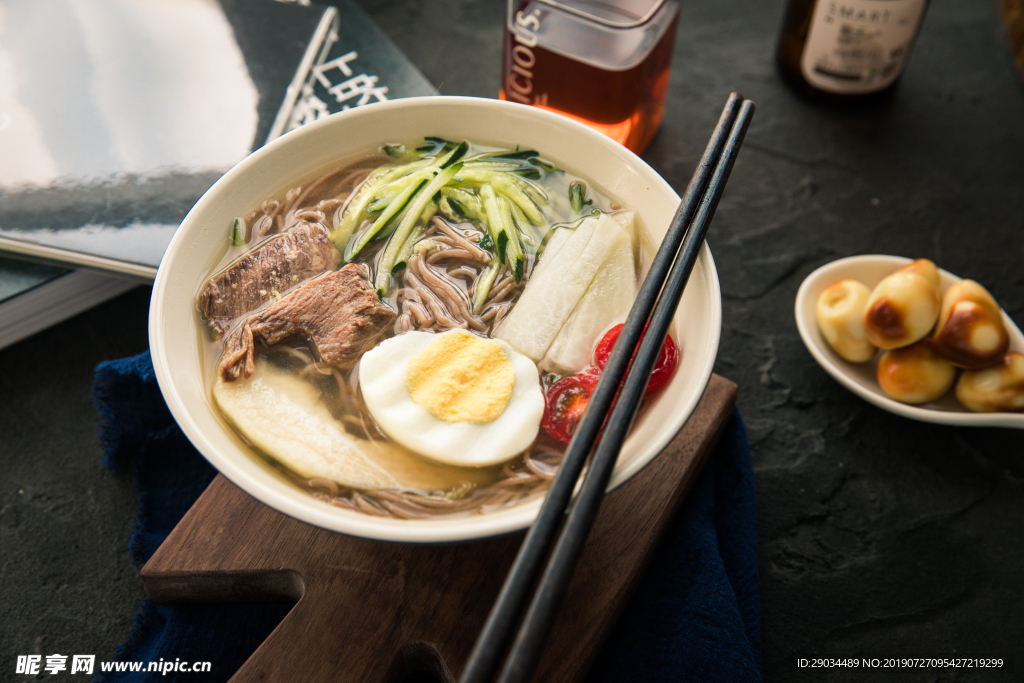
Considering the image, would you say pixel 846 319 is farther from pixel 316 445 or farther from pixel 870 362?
pixel 316 445

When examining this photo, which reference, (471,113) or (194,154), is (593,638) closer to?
(471,113)

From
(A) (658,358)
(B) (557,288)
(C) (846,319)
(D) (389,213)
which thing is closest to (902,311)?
(C) (846,319)

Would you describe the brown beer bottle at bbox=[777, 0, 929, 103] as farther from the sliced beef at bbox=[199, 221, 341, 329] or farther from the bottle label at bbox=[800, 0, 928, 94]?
the sliced beef at bbox=[199, 221, 341, 329]

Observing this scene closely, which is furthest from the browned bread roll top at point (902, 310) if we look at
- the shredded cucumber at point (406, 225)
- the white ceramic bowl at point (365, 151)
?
the shredded cucumber at point (406, 225)

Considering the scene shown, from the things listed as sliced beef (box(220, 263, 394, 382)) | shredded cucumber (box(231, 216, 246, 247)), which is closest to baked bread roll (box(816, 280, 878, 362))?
sliced beef (box(220, 263, 394, 382))

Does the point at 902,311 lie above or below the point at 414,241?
below

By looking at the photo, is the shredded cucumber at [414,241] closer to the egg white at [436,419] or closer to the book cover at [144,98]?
the egg white at [436,419]
